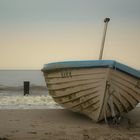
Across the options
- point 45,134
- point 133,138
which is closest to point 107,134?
point 133,138

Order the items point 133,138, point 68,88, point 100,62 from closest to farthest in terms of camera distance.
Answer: point 133,138 < point 100,62 < point 68,88

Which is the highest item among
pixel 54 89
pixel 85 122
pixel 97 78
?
pixel 97 78

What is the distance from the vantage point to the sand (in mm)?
6230

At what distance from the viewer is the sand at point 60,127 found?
6.23 metres

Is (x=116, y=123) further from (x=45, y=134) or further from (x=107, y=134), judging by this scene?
(x=45, y=134)

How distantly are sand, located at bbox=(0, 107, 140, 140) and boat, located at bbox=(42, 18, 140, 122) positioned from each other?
1.16 ft

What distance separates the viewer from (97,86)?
288 inches

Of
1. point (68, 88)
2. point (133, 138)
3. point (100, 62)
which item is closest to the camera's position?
point (133, 138)

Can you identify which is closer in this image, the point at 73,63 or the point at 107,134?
the point at 107,134

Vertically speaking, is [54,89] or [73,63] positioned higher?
[73,63]

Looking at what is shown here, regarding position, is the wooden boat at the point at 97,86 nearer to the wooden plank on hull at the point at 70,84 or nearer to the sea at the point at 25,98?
the wooden plank on hull at the point at 70,84

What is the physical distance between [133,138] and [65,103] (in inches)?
86.3

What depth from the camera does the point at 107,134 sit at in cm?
646

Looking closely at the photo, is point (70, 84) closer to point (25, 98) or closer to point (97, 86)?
point (97, 86)
